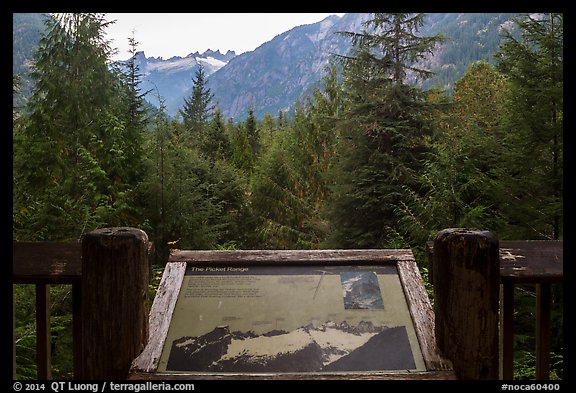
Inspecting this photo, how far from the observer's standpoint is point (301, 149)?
48.5 feet

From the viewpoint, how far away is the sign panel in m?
1.74

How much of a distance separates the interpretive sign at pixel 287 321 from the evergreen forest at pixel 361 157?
486 cm

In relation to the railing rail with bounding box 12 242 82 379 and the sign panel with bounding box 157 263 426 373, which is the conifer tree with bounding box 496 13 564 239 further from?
the railing rail with bounding box 12 242 82 379

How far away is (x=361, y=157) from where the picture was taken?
9484 mm

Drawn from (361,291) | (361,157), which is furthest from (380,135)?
(361,291)

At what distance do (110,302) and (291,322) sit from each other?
2.06ft

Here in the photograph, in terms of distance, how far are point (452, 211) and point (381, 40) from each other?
3.70m

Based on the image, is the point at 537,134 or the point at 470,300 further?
the point at 537,134

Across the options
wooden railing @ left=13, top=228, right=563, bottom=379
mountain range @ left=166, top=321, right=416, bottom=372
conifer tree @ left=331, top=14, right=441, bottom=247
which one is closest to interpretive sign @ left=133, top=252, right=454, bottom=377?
mountain range @ left=166, top=321, right=416, bottom=372

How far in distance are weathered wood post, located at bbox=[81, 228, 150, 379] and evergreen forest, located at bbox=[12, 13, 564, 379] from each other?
4.91 meters

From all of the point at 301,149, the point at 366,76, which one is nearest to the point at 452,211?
the point at 366,76

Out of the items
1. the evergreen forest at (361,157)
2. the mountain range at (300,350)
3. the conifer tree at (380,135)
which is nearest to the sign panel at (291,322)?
the mountain range at (300,350)

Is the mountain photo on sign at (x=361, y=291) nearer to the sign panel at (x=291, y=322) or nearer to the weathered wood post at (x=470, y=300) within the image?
the sign panel at (x=291, y=322)

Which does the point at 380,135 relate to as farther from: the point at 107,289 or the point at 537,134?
the point at 107,289
